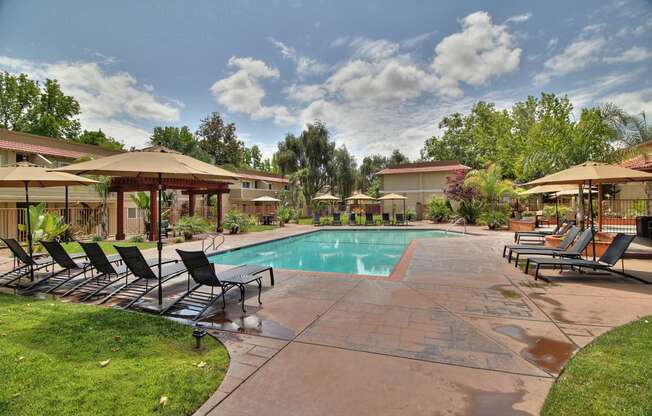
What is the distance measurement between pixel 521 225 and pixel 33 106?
4357 centimetres

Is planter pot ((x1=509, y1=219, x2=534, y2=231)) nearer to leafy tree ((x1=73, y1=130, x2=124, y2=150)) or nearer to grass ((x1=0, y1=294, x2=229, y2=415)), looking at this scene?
grass ((x1=0, y1=294, x2=229, y2=415))

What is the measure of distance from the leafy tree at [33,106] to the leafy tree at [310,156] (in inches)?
870

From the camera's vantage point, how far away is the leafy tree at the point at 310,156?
34656 millimetres

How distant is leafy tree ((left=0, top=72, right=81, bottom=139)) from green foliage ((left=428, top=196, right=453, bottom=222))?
3708 centimetres

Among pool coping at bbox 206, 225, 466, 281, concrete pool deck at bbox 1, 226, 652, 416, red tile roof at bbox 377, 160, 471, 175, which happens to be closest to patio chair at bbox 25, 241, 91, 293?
concrete pool deck at bbox 1, 226, 652, 416

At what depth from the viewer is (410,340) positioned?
A: 12.7 feet

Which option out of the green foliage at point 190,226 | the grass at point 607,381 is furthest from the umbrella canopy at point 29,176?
the green foliage at point 190,226

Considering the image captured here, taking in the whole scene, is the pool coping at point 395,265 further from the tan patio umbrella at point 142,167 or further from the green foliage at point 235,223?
the tan patio umbrella at point 142,167

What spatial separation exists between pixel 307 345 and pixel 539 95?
3652 centimetres

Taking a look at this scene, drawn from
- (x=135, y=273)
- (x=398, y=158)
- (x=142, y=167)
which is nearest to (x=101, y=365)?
(x=142, y=167)

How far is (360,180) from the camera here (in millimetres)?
37844

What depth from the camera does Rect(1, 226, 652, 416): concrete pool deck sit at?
2.69 m

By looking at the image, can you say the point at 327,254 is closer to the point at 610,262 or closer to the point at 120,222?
the point at 610,262

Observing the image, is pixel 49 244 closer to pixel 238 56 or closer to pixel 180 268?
pixel 180 268
